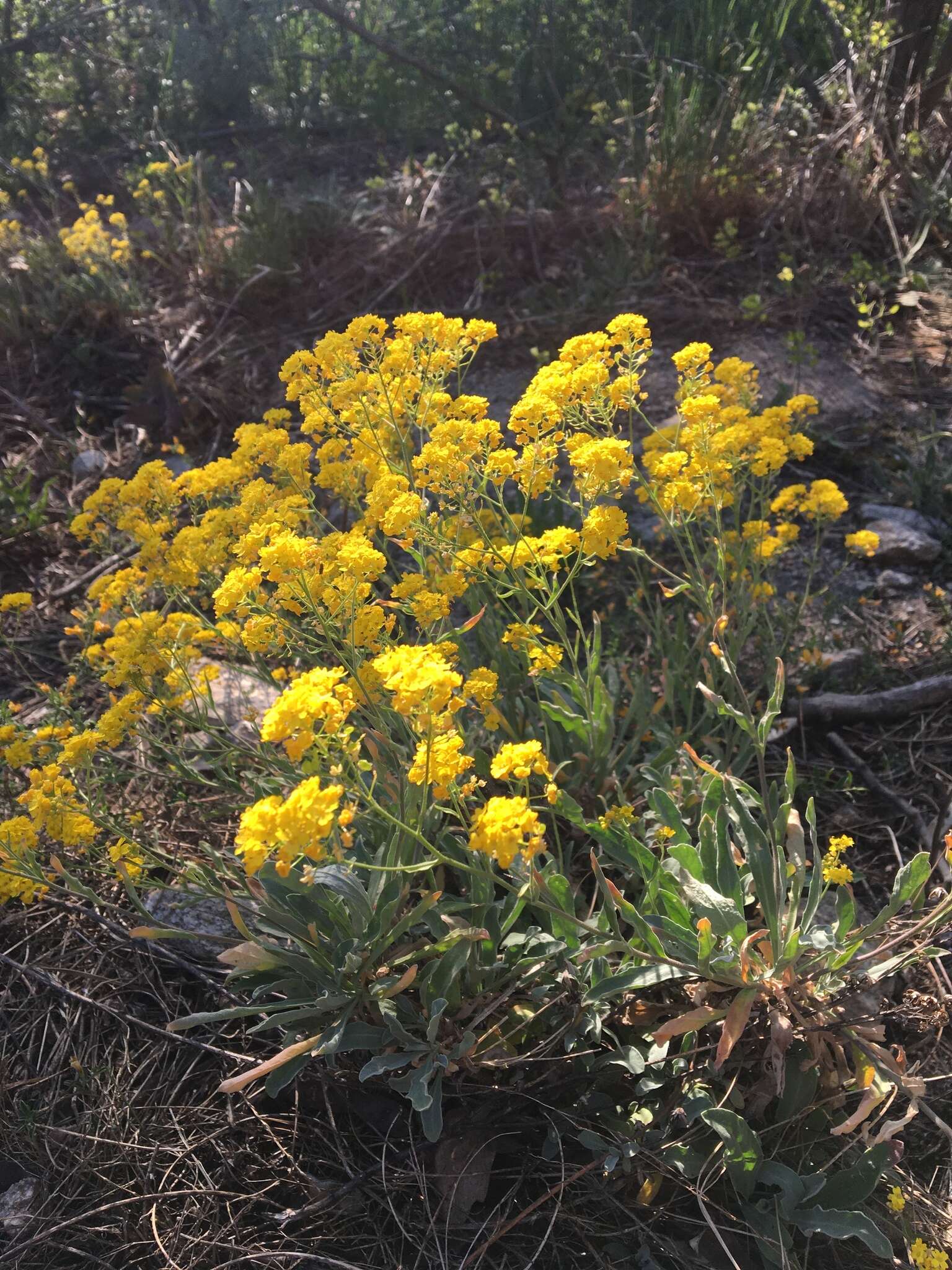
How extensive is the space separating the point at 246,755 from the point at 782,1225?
173cm

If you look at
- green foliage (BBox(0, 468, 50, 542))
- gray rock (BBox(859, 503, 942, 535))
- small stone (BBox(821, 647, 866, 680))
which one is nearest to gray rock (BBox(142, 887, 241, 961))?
small stone (BBox(821, 647, 866, 680))

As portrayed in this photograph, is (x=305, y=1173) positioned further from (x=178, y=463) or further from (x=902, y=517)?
(x=178, y=463)

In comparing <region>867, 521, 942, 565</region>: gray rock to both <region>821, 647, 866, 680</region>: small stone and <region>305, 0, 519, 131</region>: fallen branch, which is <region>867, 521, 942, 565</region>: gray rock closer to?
<region>821, 647, 866, 680</region>: small stone

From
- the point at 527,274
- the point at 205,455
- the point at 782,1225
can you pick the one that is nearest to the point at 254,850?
the point at 782,1225

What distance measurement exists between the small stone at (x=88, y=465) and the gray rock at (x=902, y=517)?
3.47 metres

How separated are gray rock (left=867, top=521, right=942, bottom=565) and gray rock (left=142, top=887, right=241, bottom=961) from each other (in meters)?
2.55

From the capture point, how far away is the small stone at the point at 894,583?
10.9 feet

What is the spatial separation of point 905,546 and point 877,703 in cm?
84

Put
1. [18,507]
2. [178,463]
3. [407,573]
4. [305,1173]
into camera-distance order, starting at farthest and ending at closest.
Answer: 1. [178,463]
2. [18,507]
3. [407,573]
4. [305,1173]

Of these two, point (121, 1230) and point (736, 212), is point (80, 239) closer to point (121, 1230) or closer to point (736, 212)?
point (736, 212)

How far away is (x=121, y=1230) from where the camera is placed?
1919mm

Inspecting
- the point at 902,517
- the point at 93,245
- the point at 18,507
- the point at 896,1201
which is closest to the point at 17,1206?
the point at 896,1201

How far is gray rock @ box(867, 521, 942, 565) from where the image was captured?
3344 mm

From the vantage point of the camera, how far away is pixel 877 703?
110 inches
